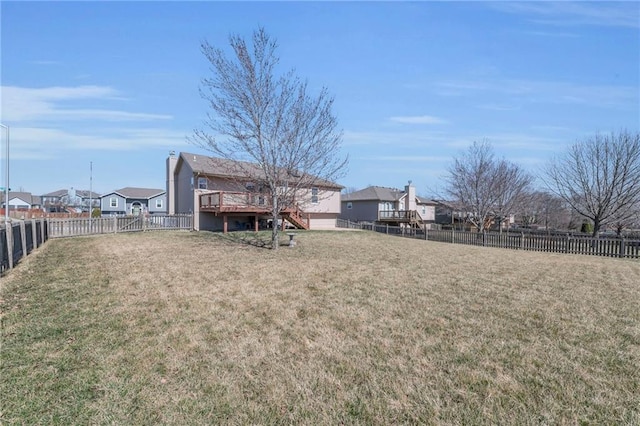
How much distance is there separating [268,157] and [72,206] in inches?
3345

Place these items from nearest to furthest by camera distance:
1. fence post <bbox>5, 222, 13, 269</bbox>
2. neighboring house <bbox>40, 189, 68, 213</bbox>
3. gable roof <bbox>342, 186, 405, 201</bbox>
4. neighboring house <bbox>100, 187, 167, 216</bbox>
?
1. fence post <bbox>5, 222, 13, 269</bbox>
2. gable roof <bbox>342, 186, 405, 201</bbox>
3. neighboring house <bbox>100, 187, 167, 216</bbox>
4. neighboring house <bbox>40, 189, 68, 213</bbox>

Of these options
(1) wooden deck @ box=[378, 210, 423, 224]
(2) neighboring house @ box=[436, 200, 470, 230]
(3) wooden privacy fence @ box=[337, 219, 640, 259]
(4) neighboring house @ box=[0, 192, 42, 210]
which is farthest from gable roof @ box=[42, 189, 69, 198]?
(3) wooden privacy fence @ box=[337, 219, 640, 259]

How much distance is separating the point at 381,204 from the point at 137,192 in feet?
142

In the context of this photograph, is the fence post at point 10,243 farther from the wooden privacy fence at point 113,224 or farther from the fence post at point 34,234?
the wooden privacy fence at point 113,224

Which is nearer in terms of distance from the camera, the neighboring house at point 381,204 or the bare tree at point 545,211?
the bare tree at point 545,211

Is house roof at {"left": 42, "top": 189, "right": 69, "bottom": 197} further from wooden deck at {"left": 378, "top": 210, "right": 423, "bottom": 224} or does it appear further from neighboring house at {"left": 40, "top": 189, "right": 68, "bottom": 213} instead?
wooden deck at {"left": 378, "top": 210, "right": 423, "bottom": 224}

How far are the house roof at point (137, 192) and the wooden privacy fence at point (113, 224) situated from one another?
40.3m

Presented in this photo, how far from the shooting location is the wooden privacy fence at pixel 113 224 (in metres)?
18.1

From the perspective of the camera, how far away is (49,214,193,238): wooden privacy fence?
59.4 ft

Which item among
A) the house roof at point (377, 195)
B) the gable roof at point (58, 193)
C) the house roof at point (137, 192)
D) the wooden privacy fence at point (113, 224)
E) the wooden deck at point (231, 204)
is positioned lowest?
the wooden privacy fence at point (113, 224)

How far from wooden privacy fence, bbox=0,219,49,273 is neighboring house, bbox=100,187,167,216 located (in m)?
43.5

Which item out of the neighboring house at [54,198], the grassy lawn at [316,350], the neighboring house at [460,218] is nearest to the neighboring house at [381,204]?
the neighboring house at [460,218]

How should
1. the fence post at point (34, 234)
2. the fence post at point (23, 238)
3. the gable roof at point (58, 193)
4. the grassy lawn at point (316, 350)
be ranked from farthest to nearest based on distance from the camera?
the gable roof at point (58, 193) → the fence post at point (34, 234) → the fence post at point (23, 238) → the grassy lawn at point (316, 350)

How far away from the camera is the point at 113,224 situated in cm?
1994
